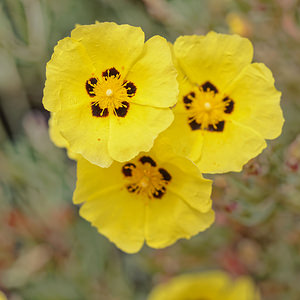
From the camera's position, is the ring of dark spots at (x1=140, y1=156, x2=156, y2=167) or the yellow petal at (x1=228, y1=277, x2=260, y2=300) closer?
the ring of dark spots at (x1=140, y1=156, x2=156, y2=167)

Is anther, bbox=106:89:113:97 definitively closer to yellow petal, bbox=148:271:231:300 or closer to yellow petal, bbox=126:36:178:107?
yellow petal, bbox=126:36:178:107

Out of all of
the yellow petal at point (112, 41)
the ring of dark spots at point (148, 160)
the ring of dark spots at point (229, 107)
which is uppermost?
the yellow petal at point (112, 41)

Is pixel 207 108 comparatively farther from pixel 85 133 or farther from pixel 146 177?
pixel 85 133

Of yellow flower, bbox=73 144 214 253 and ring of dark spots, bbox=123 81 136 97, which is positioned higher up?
ring of dark spots, bbox=123 81 136 97

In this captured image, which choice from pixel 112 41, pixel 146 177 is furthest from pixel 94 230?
pixel 112 41

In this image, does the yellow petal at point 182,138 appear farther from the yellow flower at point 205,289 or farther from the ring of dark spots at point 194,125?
the yellow flower at point 205,289

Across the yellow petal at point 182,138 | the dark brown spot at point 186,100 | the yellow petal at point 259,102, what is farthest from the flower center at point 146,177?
the yellow petal at point 259,102

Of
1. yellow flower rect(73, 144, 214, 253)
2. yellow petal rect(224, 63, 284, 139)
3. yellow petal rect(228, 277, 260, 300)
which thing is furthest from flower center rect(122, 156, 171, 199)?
yellow petal rect(228, 277, 260, 300)
